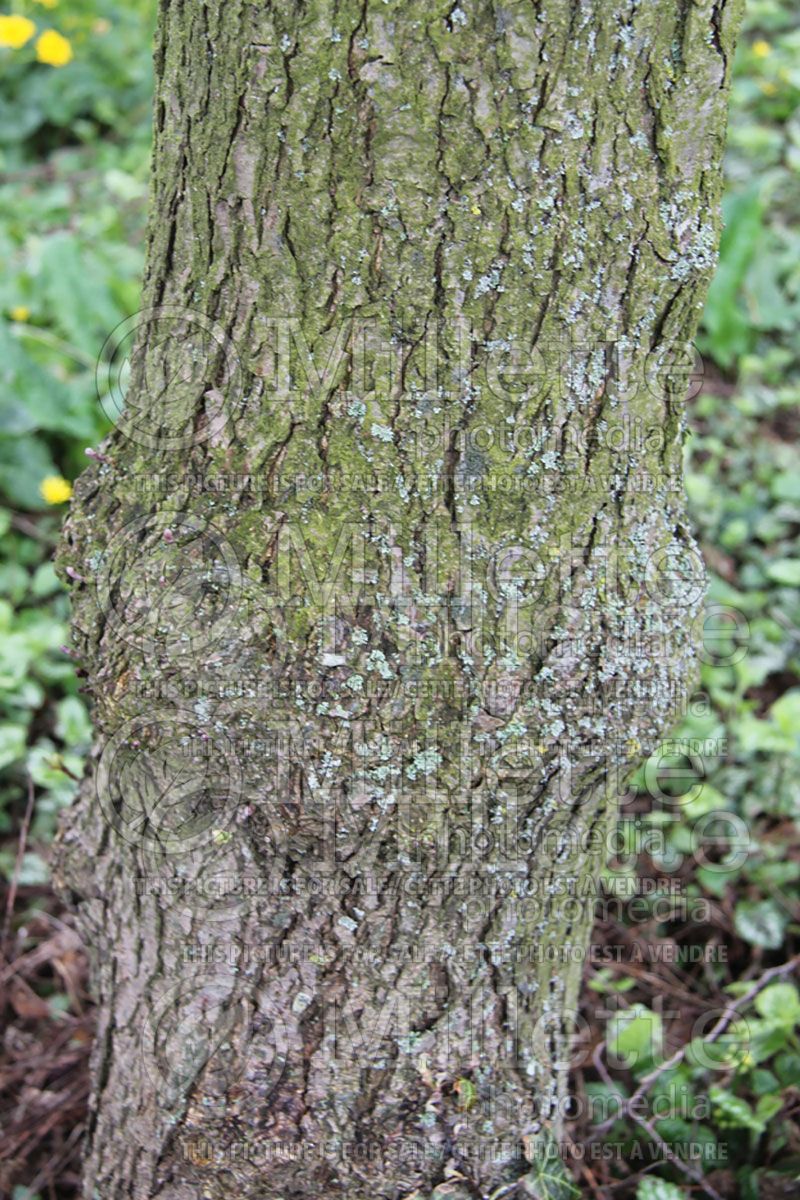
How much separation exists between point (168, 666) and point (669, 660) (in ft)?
2.22

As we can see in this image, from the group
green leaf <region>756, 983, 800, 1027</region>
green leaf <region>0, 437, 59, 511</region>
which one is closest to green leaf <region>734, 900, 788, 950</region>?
green leaf <region>756, 983, 800, 1027</region>

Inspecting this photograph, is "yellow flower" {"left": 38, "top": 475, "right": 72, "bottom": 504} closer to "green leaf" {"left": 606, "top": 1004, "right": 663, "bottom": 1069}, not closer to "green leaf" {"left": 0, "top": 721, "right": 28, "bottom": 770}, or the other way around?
"green leaf" {"left": 0, "top": 721, "right": 28, "bottom": 770}

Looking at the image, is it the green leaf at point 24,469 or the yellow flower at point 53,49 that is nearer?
the green leaf at point 24,469

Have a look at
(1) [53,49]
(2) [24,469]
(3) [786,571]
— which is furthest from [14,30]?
(3) [786,571]

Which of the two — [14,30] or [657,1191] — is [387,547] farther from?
[14,30]

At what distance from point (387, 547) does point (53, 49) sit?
4.03 meters

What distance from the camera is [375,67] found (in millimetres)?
1113

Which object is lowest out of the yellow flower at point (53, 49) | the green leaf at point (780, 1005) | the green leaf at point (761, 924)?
the green leaf at point (780, 1005)

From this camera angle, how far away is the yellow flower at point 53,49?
14.0ft

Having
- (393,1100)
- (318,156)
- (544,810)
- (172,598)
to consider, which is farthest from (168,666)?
(393,1100)

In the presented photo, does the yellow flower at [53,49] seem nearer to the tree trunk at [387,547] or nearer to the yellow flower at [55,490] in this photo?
the yellow flower at [55,490]

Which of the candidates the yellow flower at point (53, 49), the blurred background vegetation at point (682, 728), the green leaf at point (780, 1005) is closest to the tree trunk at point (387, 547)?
the blurred background vegetation at point (682, 728)

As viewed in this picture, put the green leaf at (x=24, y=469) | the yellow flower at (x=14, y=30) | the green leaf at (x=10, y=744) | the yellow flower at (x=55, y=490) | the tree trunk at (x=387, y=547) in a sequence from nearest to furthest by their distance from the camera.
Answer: the tree trunk at (x=387, y=547)
the green leaf at (x=10, y=744)
the yellow flower at (x=55, y=490)
the green leaf at (x=24, y=469)
the yellow flower at (x=14, y=30)

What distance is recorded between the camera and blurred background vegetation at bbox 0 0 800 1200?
1934 mm
